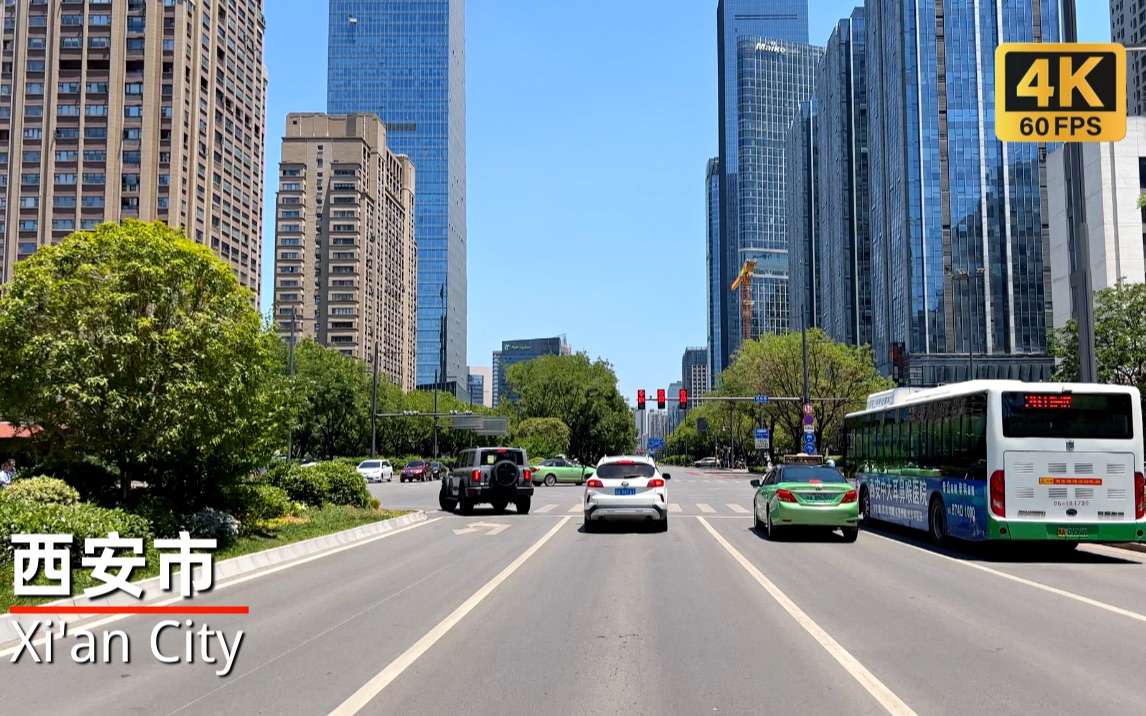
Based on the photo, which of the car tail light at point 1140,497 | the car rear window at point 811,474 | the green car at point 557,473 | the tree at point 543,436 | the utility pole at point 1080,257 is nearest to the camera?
the car tail light at point 1140,497

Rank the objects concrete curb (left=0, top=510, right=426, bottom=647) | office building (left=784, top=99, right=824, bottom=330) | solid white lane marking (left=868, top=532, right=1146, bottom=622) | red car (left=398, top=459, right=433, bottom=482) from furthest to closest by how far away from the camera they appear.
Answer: office building (left=784, top=99, right=824, bottom=330) → red car (left=398, top=459, right=433, bottom=482) → solid white lane marking (left=868, top=532, right=1146, bottom=622) → concrete curb (left=0, top=510, right=426, bottom=647)

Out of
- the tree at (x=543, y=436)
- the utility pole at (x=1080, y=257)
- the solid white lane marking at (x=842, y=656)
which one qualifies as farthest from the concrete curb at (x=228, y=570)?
the tree at (x=543, y=436)

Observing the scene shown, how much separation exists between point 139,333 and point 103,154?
291 feet

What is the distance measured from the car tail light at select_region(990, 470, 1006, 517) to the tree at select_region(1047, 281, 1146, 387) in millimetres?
28633

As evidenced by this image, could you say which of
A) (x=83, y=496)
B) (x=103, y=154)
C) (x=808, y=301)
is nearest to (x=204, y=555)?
(x=83, y=496)

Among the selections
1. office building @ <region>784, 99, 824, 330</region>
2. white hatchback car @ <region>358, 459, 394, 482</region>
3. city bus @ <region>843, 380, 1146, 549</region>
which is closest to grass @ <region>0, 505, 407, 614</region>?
city bus @ <region>843, 380, 1146, 549</region>

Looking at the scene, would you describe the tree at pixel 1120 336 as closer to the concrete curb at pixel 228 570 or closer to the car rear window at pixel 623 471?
the car rear window at pixel 623 471

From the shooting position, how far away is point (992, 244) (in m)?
108

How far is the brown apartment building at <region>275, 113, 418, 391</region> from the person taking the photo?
152 m

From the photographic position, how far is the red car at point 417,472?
62688 mm

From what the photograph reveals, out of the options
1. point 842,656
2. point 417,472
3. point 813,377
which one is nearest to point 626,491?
point 842,656

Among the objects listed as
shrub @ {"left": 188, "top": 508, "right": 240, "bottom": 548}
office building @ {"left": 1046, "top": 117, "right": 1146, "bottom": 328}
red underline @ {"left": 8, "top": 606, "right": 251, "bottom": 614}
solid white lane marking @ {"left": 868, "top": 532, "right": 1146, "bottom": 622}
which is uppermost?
office building @ {"left": 1046, "top": 117, "right": 1146, "bottom": 328}

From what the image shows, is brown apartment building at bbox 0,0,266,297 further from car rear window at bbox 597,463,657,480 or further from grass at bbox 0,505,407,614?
car rear window at bbox 597,463,657,480

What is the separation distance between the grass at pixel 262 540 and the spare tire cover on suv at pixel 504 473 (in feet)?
9.48
